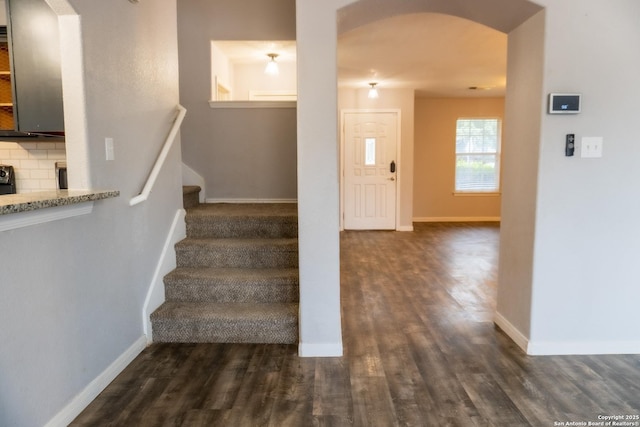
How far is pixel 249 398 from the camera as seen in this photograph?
2027mm

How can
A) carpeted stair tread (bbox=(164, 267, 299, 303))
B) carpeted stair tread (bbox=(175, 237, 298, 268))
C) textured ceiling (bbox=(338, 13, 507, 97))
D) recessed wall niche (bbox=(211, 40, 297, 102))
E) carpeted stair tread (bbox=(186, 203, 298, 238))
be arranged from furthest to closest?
1. recessed wall niche (bbox=(211, 40, 297, 102))
2. textured ceiling (bbox=(338, 13, 507, 97))
3. carpeted stair tread (bbox=(186, 203, 298, 238))
4. carpeted stair tread (bbox=(175, 237, 298, 268))
5. carpeted stair tread (bbox=(164, 267, 299, 303))

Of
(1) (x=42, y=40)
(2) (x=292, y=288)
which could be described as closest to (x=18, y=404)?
(2) (x=292, y=288)

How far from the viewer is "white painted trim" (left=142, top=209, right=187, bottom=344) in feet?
8.59

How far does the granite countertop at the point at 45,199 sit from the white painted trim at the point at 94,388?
939 mm

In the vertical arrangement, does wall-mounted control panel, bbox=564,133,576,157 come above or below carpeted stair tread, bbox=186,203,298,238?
above

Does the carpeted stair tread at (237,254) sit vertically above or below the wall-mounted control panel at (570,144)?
below

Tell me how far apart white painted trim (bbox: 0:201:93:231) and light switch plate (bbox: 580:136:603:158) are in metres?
2.79

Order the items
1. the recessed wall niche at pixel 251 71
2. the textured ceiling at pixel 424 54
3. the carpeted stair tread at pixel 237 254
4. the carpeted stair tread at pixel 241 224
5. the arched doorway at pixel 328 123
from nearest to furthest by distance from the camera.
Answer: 1. the arched doorway at pixel 328 123
2. the carpeted stair tread at pixel 237 254
3. the carpeted stair tread at pixel 241 224
4. the textured ceiling at pixel 424 54
5. the recessed wall niche at pixel 251 71

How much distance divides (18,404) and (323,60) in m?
2.17

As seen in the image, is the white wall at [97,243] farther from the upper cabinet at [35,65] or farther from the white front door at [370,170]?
the white front door at [370,170]

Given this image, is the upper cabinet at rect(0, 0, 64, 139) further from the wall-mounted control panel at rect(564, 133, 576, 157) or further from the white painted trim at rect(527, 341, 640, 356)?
the white painted trim at rect(527, 341, 640, 356)

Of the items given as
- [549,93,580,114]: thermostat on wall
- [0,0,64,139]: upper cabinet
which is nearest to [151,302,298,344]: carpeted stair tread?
[0,0,64,139]: upper cabinet

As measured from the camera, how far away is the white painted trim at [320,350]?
2475 millimetres

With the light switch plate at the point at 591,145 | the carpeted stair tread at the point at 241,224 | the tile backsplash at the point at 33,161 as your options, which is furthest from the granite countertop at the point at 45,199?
the light switch plate at the point at 591,145
